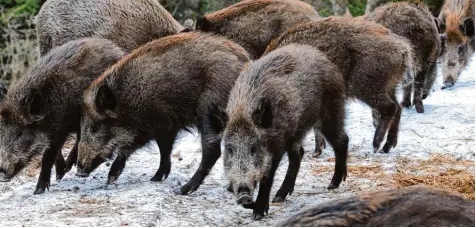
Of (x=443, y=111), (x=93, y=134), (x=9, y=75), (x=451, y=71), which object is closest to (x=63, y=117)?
(x=93, y=134)

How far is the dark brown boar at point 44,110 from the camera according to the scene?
777 cm

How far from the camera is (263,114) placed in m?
6.41

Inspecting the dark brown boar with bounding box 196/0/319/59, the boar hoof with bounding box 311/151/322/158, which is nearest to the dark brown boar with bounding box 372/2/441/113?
the dark brown boar with bounding box 196/0/319/59

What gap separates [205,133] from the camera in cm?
741

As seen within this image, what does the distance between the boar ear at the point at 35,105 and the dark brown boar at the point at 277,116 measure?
2012 millimetres

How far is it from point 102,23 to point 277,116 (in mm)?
3929

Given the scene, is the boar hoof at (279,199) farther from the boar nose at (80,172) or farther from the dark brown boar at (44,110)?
the dark brown boar at (44,110)

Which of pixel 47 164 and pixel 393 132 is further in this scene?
pixel 393 132

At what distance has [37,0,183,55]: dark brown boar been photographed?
9758 mm

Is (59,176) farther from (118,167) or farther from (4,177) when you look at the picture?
(118,167)

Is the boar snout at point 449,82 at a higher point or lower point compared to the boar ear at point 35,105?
lower

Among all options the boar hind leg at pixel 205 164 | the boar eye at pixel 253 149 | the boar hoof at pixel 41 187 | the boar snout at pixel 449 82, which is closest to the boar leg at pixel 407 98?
the boar snout at pixel 449 82

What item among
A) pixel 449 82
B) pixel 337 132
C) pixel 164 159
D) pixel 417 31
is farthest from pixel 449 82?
pixel 164 159

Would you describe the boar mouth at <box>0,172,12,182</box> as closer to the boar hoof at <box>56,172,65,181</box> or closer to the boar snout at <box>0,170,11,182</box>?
the boar snout at <box>0,170,11,182</box>
